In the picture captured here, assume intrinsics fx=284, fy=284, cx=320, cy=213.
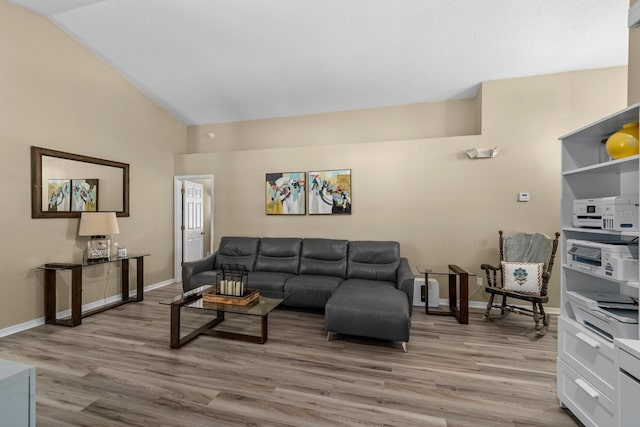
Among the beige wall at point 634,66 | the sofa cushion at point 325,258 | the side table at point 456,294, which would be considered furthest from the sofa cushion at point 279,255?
the beige wall at point 634,66

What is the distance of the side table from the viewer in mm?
3193

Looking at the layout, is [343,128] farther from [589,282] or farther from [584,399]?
[584,399]

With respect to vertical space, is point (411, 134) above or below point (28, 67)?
below

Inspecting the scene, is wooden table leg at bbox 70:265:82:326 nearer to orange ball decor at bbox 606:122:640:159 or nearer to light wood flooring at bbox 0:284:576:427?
light wood flooring at bbox 0:284:576:427

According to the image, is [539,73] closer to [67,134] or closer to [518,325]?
[518,325]

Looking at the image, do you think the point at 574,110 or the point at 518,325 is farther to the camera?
the point at 574,110

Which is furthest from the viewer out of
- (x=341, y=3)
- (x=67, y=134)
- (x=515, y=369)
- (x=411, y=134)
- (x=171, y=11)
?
(x=411, y=134)

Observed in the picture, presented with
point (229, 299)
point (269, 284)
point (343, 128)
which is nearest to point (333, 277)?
point (269, 284)

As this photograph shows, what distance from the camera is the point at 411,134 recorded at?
438cm

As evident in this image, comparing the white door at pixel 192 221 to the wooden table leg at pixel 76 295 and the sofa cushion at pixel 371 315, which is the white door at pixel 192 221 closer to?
the wooden table leg at pixel 76 295

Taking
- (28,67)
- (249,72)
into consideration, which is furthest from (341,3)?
(28,67)

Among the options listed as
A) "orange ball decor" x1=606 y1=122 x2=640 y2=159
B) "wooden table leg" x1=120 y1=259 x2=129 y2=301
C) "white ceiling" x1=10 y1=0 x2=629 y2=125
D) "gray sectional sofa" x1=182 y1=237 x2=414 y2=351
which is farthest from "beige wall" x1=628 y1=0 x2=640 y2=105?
"wooden table leg" x1=120 y1=259 x2=129 y2=301

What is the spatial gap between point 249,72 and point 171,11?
1.08m

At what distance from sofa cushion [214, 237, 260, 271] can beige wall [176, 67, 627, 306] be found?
39cm
